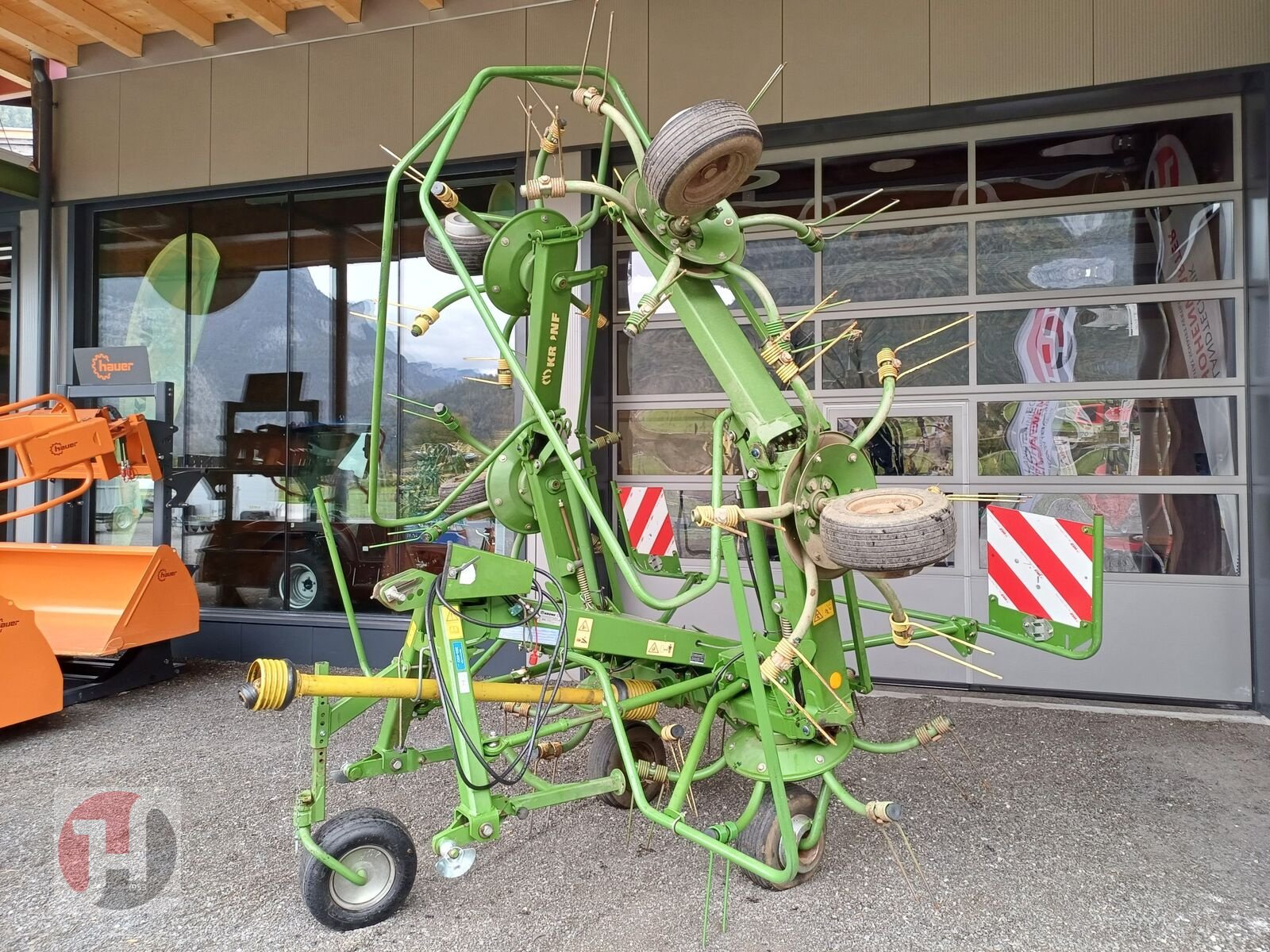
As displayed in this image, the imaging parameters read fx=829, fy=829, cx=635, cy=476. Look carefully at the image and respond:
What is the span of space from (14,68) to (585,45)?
5.11 metres

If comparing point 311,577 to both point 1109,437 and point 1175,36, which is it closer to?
point 1109,437

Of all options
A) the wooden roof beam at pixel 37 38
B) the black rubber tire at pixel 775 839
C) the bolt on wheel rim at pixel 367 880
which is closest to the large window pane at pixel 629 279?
the black rubber tire at pixel 775 839

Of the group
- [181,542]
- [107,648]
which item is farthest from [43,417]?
[181,542]

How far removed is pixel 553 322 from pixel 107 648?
11.8ft

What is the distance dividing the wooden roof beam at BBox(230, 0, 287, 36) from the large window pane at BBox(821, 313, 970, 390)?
4.61 meters

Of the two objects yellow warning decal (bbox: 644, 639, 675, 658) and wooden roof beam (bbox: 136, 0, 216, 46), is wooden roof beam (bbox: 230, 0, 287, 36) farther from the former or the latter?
yellow warning decal (bbox: 644, 639, 675, 658)

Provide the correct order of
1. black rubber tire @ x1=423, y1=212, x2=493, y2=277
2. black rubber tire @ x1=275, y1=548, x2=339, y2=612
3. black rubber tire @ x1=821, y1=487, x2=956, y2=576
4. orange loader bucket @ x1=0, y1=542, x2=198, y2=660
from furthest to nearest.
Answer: black rubber tire @ x1=275, y1=548, x2=339, y2=612 → orange loader bucket @ x1=0, y1=542, x2=198, y2=660 → black rubber tire @ x1=423, y1=212, x2=493, y2=277 → black rubber tire @ x1=821, y1=487, x2=956, y2=576

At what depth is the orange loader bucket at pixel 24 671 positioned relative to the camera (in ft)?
13.6

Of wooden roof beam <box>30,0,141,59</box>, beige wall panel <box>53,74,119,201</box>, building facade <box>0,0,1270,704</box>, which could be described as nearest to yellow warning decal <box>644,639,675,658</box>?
building facade <box>0,0,1270,704</box>

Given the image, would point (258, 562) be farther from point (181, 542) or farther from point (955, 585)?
point (955, 585)

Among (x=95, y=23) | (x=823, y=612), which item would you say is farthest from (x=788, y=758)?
(x=95, y=23)

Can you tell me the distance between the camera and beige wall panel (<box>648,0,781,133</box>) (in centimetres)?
540

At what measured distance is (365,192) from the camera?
21.3 feet

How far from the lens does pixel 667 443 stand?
5.97 meters
